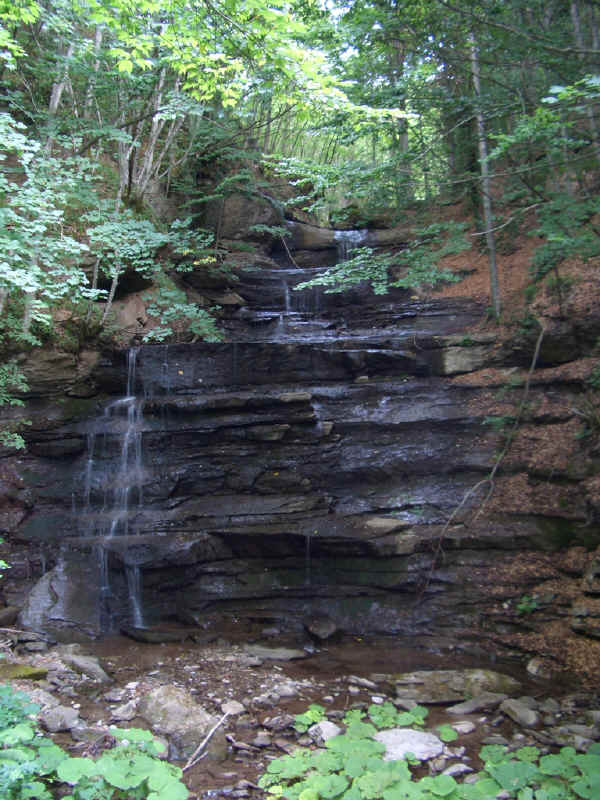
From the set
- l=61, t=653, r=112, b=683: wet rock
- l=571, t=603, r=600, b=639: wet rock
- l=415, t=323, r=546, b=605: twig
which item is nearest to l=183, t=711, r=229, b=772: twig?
l=61, t=653, r=112, b=683: wet rock

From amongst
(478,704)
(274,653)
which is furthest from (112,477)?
(478,704)

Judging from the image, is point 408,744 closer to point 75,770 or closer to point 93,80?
point 75,770

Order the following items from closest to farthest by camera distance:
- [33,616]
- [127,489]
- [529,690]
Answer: [529,690] → [33,616] → [127,489]

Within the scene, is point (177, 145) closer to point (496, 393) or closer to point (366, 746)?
point (496, 393)

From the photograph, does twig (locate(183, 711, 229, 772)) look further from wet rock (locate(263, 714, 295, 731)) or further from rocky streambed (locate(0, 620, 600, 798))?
wet rock (locate(263, 714, 295, 731))

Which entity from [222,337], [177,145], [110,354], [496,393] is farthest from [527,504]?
[177,145]

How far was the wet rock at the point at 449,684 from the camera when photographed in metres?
5.10

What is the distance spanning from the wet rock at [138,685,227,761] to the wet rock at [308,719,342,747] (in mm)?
706

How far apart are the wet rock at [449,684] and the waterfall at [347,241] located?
38.8 ft

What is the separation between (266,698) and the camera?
16.5 ft

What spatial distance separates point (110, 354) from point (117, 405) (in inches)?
49.3

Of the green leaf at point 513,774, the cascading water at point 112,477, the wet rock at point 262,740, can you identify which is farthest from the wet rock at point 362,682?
the cascading water at point 112,477

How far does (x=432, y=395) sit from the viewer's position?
9.09 metres

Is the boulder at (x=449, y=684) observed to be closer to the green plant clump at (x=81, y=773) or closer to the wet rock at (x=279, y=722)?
the wet rock at (x=279, y=722)
